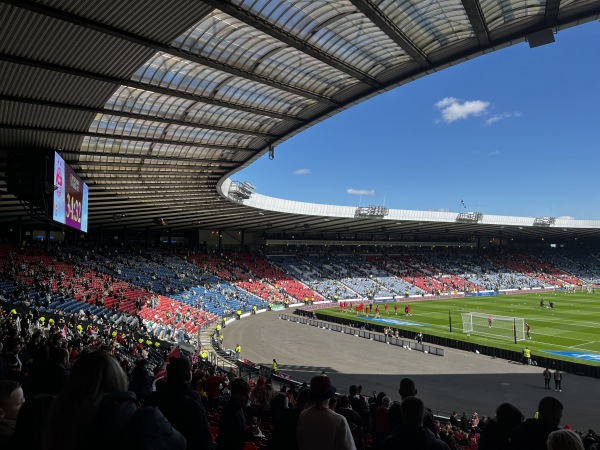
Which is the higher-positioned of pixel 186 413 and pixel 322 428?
pixel 186 413

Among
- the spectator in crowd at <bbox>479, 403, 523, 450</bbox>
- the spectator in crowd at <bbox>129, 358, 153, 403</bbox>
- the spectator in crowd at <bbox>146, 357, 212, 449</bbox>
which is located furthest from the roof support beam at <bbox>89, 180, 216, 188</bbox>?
the spectator in crowd at <bbox>479, 403, 523, 450</bbox>

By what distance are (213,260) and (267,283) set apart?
8498 millimetres

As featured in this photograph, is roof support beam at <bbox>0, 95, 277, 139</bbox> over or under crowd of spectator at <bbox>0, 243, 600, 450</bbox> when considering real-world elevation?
over

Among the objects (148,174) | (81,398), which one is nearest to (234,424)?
(81,398)

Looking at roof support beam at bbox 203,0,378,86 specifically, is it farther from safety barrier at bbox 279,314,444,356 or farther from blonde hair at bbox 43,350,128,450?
safety barrier at bbox 279,314,444,356

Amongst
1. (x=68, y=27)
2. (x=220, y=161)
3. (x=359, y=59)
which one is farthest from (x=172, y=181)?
(x=68, y=27)

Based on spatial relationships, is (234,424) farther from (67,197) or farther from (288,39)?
(67,197)

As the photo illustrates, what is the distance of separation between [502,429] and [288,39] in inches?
578

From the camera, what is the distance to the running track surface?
2070 centimetres

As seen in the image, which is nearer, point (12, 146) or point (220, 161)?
point (12, 146)

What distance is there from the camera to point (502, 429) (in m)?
4.30

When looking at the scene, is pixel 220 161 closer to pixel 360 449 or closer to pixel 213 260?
pixel 360 449

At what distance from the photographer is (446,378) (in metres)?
25.2

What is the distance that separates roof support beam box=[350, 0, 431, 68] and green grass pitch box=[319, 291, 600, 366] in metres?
21.4
